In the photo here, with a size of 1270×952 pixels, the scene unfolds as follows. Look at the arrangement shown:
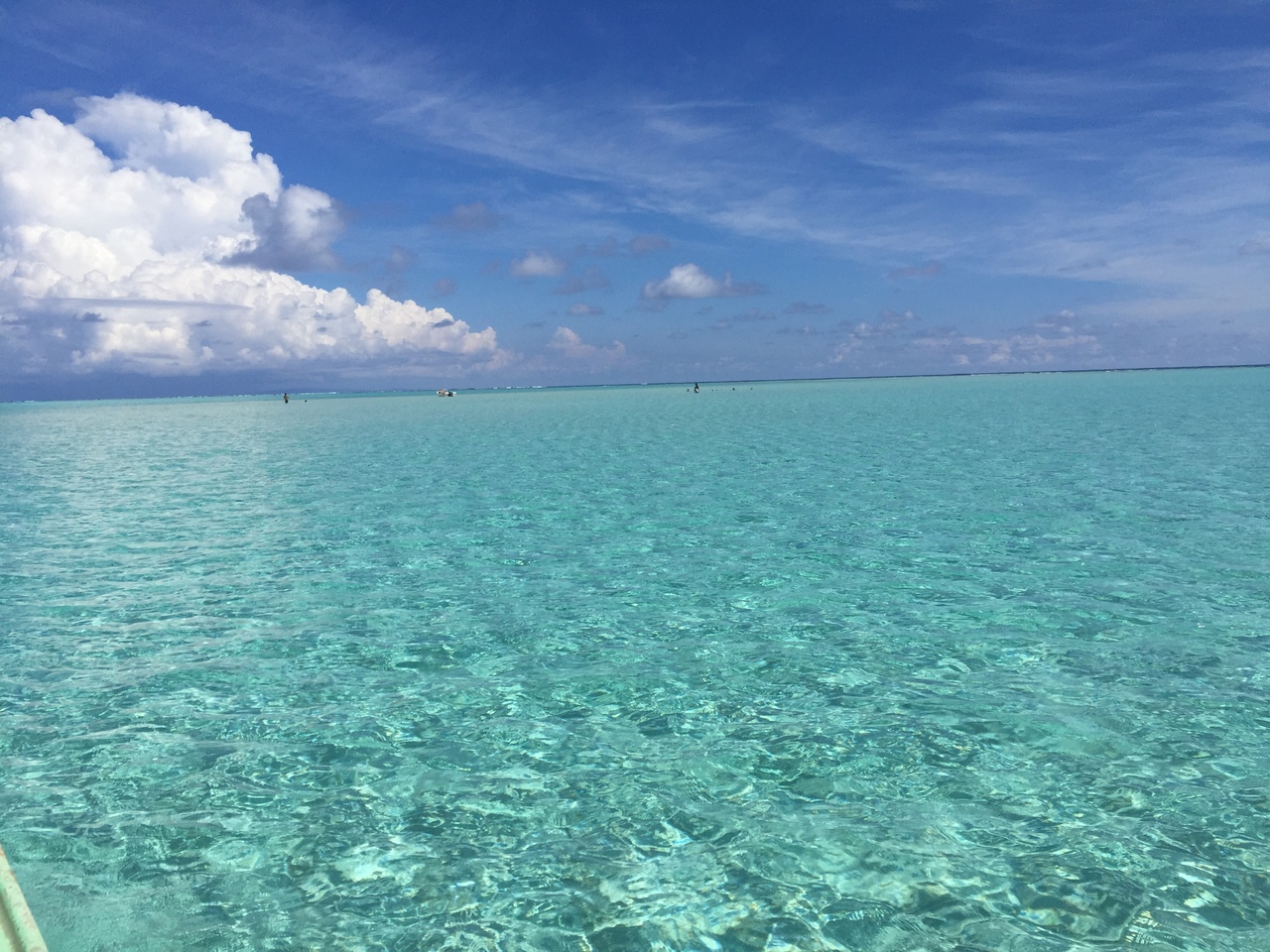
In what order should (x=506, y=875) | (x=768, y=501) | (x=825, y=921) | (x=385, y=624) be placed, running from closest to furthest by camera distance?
1. (x=825, y=921)
2. (x=506, y=875)
3. (x=385, y=624)
4. (x=768, y=501)

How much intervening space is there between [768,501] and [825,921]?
78.3 ft

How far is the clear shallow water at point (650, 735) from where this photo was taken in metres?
7.38

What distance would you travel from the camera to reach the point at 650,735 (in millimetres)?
10930

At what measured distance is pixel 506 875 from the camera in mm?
7863

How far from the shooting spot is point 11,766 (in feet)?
33.8

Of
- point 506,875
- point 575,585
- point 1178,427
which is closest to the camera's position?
point 506,875

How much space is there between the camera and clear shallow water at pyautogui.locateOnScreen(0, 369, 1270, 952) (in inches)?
291

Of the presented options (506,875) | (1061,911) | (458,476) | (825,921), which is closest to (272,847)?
(506,875)

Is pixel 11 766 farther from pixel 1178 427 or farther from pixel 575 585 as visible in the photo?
pixel 1178 427

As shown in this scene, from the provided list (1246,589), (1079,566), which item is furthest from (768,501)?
(1246,589)

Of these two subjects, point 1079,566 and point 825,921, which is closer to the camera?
point 825,921

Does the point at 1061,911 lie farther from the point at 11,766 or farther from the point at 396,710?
the point at 11,766

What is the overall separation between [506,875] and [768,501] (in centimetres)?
2372

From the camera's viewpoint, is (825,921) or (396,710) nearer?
(825,921)
